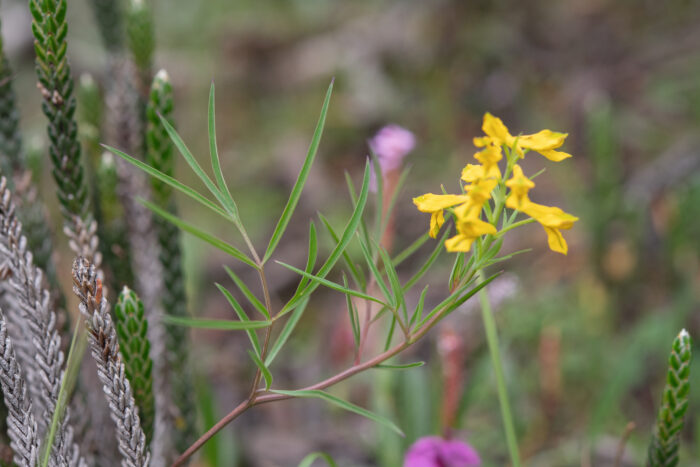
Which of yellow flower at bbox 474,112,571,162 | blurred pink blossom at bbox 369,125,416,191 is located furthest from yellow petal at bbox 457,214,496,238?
blurred pink blossom at bbox 369,125,416,191

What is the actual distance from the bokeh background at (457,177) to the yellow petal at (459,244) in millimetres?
731

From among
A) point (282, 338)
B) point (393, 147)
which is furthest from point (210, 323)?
point (393, 147)

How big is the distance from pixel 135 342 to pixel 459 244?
0.46 m

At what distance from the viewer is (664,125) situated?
2.96m

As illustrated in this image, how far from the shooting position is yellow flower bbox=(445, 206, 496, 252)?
60 centimetres

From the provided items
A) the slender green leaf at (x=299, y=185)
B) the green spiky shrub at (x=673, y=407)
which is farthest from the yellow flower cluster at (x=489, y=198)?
the green spiky shrub at (x=673, y=407)

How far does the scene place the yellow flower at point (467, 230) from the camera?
60 centimetres

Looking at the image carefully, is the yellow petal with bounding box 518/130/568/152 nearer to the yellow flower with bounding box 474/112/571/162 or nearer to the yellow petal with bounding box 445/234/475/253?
the yellow flower with bounding box 474/112/571/162

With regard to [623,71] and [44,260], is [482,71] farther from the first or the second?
[44,260]

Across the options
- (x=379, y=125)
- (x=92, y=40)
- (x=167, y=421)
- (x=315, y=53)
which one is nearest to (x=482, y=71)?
(x=379, y=125)

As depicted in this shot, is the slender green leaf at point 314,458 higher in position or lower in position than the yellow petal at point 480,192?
lower

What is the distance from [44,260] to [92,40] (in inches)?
149

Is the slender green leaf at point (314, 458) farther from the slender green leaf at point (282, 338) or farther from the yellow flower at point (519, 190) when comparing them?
the yellow flower at point (519, 190)

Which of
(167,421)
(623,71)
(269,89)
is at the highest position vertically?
(623,71)
